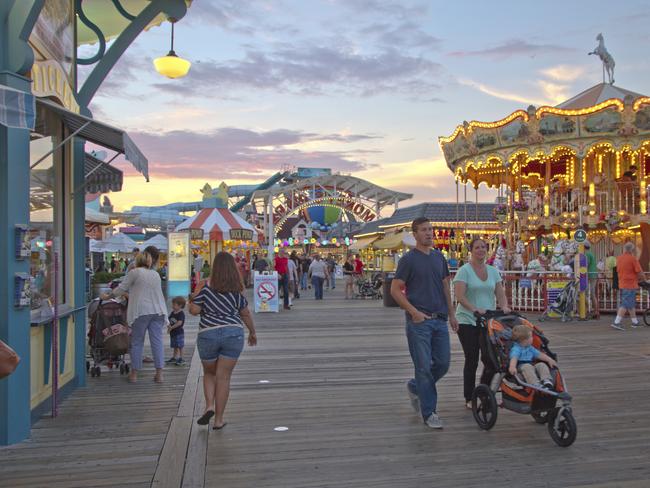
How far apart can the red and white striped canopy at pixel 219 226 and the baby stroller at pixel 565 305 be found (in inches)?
413

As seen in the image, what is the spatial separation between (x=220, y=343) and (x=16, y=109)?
235cm

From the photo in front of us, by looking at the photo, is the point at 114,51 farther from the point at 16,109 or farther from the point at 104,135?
the point at 16,109

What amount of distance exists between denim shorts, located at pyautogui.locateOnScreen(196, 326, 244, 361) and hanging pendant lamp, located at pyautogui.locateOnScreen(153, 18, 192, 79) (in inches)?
188

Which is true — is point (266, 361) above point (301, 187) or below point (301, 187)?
below

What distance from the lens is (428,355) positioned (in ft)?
19.5

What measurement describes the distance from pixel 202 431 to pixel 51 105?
2.93 m

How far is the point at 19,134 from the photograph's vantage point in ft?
18.2

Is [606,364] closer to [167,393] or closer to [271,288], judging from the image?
[167,393]

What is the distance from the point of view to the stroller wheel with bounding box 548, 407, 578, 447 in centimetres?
533

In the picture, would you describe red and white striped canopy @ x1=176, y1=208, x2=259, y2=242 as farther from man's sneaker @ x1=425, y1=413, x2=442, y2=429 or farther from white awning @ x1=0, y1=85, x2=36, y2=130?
white awning @ x1=0, y1=85, x2=36, y2=130

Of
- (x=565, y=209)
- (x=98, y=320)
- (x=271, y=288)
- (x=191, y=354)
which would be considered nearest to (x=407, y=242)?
(x=565, y=209)

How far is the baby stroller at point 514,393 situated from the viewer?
5.41m

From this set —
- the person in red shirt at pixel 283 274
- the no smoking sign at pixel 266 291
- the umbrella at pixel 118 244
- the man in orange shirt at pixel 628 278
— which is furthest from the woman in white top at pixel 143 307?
the umbrella at pixel 118 244

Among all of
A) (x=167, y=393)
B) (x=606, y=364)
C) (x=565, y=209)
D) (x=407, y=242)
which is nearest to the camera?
(x=167, y=393)
